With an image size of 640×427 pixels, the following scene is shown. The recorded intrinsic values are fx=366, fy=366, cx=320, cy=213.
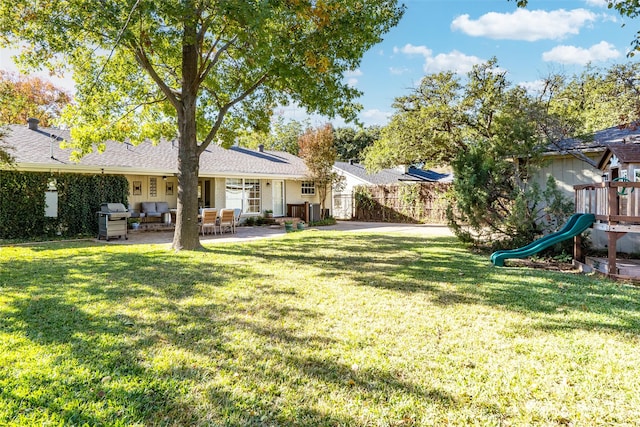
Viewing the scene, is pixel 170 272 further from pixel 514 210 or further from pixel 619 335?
pixel 514 210

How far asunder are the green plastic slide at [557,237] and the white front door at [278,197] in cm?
1393

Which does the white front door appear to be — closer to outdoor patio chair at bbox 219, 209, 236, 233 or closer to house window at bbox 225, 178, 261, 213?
house window at bbox 225, 178, 261, 213

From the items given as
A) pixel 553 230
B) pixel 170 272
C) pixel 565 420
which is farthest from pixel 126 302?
pixel 553 230

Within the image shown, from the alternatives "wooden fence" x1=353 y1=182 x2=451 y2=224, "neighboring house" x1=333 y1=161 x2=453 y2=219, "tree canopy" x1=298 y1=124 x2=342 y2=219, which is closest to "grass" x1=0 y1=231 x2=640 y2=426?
"tree canopy" x1=298 y1=124 x2=342 y2=219

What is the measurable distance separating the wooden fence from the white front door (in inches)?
246

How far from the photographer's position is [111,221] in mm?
12398

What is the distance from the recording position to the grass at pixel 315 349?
260cm

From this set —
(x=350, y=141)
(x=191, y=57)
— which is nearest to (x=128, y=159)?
(x=191, y=57)

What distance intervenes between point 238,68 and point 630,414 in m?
12.1

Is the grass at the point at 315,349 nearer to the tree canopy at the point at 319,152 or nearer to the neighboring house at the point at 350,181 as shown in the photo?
the tree canopy at the point at 319,152

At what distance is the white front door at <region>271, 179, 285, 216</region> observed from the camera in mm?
20609

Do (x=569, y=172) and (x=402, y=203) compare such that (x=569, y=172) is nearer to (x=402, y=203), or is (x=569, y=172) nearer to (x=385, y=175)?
(x=402, y=203)

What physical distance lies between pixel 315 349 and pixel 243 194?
16286 millimetres

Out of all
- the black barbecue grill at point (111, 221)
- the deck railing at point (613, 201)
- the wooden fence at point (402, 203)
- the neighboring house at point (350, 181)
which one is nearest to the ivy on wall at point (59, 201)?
the black barbecue grill at point (111, 221)
